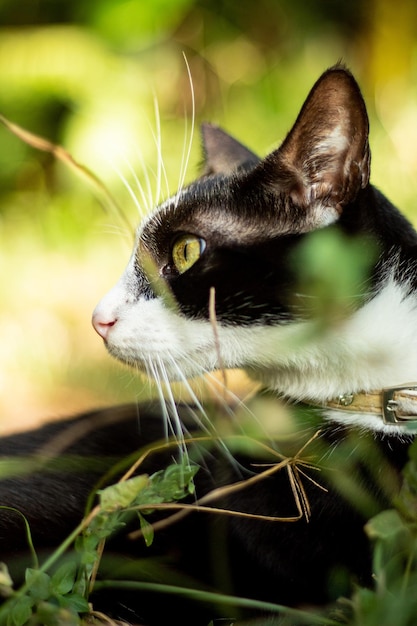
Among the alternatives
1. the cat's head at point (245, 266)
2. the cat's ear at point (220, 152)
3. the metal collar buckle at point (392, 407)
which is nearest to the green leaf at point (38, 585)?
the cat's head at point (245, 266)

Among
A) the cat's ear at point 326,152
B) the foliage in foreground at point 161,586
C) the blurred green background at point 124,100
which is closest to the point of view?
the foliage in foreground at point 161,586

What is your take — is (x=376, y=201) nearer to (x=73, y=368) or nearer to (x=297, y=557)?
(x=297, y=557)

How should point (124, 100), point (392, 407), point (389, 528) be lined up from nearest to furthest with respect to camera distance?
point (389, 528) < point (392, 407) < point (124, 100)

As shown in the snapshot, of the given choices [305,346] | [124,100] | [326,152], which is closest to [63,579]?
[305,346]

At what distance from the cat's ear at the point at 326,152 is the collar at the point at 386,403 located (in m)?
0.21

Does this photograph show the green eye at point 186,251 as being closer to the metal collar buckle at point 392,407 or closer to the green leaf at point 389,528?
the metal collar buckle at point 392,407

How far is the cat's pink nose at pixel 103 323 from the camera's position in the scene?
0.95 metres

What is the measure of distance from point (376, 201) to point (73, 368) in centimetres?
99

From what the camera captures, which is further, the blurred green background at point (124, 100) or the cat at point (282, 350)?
the blurred green background at point (124, 100)

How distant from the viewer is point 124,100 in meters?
2.48

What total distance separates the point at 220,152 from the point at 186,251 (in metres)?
0.33

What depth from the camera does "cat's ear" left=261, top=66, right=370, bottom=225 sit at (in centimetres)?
86

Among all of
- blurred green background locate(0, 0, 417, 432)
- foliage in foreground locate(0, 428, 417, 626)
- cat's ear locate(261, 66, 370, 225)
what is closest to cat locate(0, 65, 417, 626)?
cat's ear locate(261, 66, 370, 225)

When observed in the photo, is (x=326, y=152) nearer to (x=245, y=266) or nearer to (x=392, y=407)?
(x=245, y=266)
